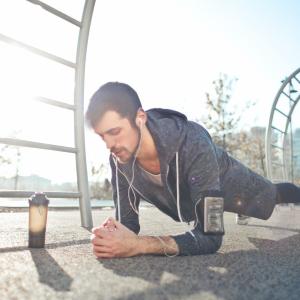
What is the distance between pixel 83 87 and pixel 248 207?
131 cm

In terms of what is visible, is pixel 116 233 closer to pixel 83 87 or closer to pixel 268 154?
pixel 83 87

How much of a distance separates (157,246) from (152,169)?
0.47m

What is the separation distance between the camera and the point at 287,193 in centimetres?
269

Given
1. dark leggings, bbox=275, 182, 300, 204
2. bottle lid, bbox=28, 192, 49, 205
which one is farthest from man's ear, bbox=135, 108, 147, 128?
dark leggings, bbox=275, 182, 300, 204

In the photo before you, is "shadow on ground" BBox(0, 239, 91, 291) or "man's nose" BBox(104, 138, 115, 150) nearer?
"shadow on ground" BBox(0, 239, 91, 291)

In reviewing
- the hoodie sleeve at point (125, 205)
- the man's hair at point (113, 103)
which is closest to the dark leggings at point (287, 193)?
the hoodie sleeve at point (125, 205)

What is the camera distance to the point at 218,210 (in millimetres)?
1561

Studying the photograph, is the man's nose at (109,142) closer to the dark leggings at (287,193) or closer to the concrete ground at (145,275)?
the concrete ground at (145,275)

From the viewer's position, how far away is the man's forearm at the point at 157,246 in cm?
145

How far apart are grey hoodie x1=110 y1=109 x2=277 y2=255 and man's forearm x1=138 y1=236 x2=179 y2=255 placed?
0.03 meters

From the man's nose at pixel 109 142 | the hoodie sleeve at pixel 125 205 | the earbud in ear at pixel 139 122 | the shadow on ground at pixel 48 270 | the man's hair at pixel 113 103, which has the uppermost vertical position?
the man's hair at pixel 113 103

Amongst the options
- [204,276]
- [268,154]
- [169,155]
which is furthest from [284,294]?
[268,154]

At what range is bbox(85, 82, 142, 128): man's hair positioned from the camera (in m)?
1.60

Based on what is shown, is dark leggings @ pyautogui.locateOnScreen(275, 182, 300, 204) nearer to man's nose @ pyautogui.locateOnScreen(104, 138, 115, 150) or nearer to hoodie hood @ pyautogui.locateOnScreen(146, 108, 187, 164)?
hoodie hood @ pyautogui.locateOnScreen(146, 108, 187, 164)
